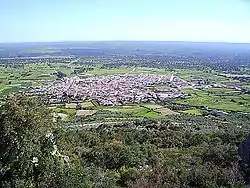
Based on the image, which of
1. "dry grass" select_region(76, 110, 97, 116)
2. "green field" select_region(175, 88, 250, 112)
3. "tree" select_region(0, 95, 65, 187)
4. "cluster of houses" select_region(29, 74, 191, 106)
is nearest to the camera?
"tree" select_region(0, 95, 65, 187)

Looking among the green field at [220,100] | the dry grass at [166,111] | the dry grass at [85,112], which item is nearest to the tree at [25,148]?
the dry grass at [85,112]

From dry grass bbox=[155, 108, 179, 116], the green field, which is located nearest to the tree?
dry grass bbox=[155, 108, 179, 116]

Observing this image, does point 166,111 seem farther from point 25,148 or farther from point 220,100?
point 25,148

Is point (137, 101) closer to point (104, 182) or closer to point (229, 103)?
point (229, 103)

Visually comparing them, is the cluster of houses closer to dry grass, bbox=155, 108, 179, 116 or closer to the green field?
the green field

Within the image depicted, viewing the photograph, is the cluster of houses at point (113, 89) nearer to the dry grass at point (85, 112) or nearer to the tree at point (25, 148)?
the dry grass at point (85, 112)

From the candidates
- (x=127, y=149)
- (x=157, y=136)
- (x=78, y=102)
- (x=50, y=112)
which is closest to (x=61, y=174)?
(x=50, y=112)

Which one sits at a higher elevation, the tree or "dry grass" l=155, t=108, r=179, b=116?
the tree

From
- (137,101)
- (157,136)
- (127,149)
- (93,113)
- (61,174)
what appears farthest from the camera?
(137,101)
